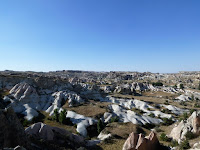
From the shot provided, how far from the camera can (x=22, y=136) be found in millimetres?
14398

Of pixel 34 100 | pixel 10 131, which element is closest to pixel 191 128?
pixel 10 131

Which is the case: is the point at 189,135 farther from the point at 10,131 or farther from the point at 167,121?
the point at 10,131

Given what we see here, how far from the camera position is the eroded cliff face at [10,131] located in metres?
12.9

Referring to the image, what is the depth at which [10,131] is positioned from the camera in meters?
13.8

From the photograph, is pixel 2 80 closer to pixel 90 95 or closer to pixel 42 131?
pixel 90 95

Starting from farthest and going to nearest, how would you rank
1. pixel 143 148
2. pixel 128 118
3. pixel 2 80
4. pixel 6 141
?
1. pixel 2 80
2. pixel 128 118
3. pixel 143 148
4. pixel 6 141

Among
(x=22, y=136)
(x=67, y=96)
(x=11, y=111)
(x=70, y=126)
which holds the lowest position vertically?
(x=70, y=126)

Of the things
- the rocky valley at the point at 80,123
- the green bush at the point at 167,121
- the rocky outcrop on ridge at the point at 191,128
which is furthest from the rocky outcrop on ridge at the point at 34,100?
the rocky outcrop on ridge at the point at 191,128

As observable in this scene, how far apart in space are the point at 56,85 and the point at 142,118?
5432 cm

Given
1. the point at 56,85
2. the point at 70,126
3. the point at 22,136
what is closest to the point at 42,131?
the point at 22,136

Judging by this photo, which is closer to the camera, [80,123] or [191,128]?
[191,128]

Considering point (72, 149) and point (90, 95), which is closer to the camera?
point (72, 149)

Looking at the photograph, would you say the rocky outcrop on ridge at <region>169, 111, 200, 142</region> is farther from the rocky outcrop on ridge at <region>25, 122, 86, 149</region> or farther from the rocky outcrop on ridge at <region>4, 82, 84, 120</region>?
the rocky outcrop on ridge at <region>4, 82, 84, 120</region>

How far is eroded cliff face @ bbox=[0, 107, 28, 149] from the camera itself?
12938 millimetres
